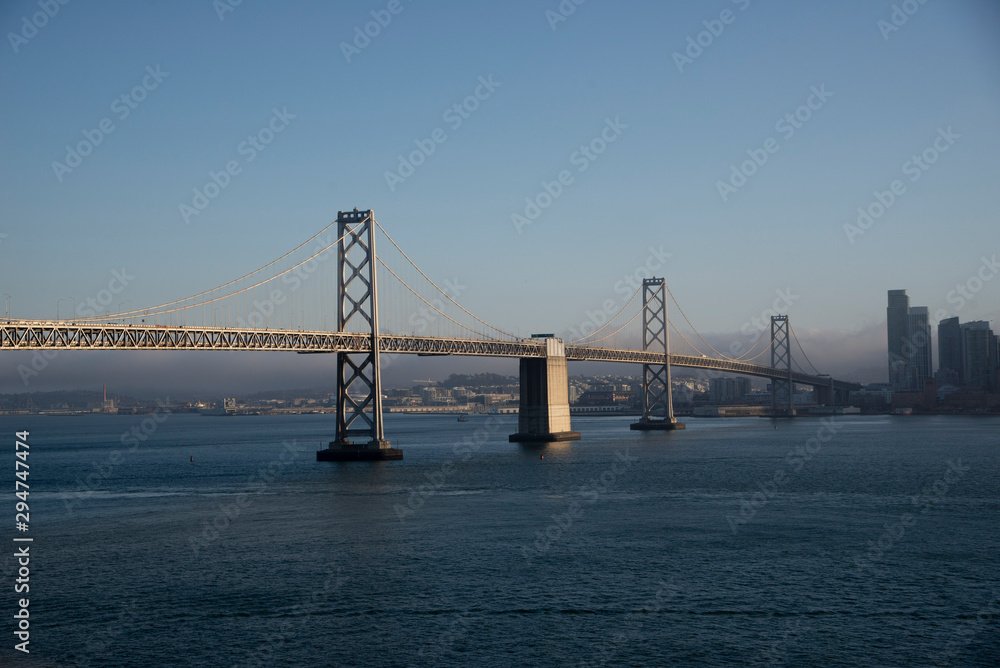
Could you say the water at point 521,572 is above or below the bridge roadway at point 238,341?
below

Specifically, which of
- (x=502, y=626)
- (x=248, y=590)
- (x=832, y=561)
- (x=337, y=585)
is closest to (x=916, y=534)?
(x=832, y=561)

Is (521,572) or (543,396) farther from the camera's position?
(543,396)

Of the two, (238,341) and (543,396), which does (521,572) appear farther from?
(543,396)

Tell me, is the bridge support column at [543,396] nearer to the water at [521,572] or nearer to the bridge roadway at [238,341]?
the bridge roadway at [238,341]

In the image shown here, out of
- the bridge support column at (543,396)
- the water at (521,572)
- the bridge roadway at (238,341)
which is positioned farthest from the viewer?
the bridge support column at (543,396)

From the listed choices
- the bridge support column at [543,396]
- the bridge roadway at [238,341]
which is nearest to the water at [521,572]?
the bridge roadway at [238,341]

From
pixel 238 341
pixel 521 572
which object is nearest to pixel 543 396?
pixel 238 341

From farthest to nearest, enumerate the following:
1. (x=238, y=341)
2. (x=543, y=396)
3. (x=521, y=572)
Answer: (x=543, y=396), (x=238, y=341), (x=521, y=572)
